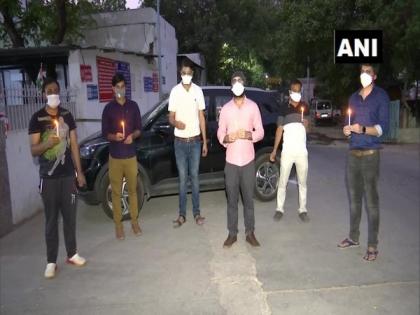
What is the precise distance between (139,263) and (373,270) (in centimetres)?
248

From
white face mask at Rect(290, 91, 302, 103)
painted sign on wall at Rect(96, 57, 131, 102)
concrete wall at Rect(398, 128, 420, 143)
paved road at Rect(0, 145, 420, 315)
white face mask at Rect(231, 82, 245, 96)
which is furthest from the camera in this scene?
concrete wall at Rect(398, 128, 420, 143)

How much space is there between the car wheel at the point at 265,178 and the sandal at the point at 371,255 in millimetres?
2720

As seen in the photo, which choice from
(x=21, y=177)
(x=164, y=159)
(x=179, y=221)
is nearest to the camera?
(x=179, y=221)

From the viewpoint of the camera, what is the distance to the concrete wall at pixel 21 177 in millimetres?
6785

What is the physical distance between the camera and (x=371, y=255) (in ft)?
16.4

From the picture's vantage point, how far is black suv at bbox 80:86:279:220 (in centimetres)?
658

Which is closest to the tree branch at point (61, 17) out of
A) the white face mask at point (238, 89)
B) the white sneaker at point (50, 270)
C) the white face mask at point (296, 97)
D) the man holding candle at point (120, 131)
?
the man holding candle at point (120, 131)

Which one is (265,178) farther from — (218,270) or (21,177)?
(21,177)

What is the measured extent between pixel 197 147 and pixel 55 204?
2.00 meters

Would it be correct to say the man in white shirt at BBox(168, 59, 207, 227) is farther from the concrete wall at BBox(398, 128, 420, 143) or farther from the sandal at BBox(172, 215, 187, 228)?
the concrete wall at BBox(398, 128, 420, 143)

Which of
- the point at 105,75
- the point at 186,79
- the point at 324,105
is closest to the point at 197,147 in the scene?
the point at 186,79

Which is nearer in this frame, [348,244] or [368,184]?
[368,184]

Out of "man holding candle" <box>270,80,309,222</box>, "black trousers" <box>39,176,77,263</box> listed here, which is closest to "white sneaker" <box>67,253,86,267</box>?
"black trousers" <box>39,176,77,263</box>

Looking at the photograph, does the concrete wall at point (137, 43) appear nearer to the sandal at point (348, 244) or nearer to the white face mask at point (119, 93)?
the white face mask at point (119, 93)
